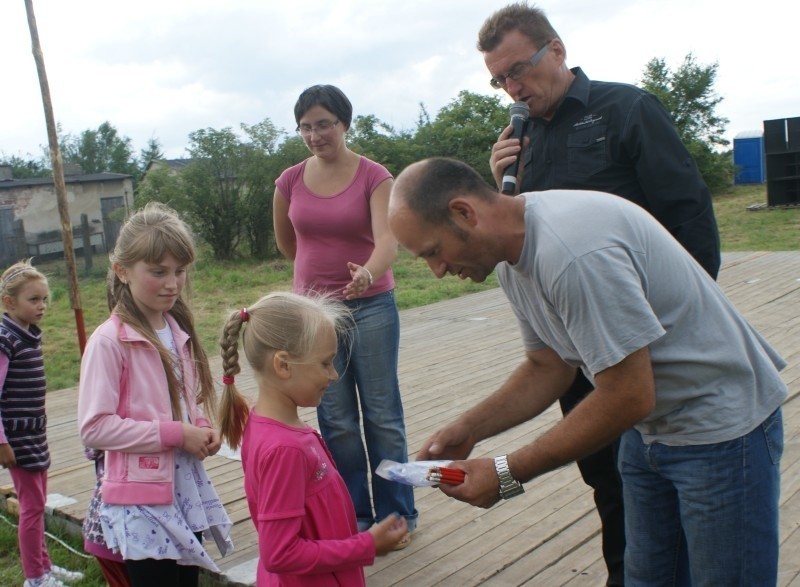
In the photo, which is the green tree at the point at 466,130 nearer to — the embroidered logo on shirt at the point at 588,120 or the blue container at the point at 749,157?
the blue container at the point at 749,157

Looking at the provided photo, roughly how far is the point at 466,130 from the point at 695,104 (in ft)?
29.2

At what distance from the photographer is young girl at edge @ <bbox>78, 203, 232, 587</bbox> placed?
2412 millimetres

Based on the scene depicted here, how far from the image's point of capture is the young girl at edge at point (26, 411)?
3.37 metres

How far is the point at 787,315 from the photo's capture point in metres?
7.70

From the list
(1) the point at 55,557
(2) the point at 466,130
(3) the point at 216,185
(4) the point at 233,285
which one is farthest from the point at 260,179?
(1) the point at 55,557

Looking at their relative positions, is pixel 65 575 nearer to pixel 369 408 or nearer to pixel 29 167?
pixel 369 408

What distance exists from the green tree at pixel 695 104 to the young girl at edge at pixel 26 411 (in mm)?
25709

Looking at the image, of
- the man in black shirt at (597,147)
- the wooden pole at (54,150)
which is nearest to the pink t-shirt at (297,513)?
the man in black shirt at (597,147)

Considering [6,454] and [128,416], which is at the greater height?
[128,416]

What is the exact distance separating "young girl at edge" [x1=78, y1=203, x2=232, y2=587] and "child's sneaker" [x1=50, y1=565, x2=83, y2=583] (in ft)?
3.75

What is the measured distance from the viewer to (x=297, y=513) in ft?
6.45

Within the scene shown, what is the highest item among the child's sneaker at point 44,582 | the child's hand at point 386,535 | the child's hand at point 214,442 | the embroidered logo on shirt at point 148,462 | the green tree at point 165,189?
the green tree at point 165,189

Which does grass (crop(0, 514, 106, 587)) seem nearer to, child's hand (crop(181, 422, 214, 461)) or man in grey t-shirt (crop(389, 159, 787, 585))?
child's hand (crop(181, 422, 214, 461))

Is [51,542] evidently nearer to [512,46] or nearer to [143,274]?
[143,274]
